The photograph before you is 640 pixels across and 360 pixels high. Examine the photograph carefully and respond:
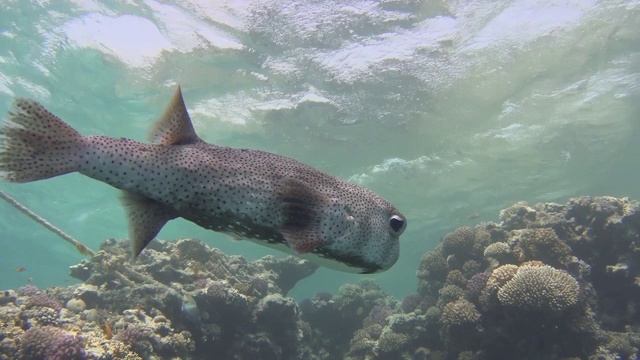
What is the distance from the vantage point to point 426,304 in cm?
1037

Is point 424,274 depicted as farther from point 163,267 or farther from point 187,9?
point 187,9

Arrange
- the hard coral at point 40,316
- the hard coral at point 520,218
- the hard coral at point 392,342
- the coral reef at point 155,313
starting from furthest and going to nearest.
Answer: the hard coral at point 520,218 < the hard coral at point 392,342 < the hard coral at point 40,316 < the coral reef at point 155,313

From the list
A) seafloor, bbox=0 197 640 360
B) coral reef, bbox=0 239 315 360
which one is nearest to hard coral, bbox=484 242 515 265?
seafloor, bbox=0 197 640 360

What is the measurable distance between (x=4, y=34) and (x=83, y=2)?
4369mm

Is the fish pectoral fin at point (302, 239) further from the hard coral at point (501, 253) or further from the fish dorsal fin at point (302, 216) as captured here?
the hard coral at point (501, 253)

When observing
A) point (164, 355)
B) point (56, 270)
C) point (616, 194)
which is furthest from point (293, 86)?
point (56, 270)

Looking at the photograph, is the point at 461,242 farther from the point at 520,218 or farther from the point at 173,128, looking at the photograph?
the point at 173,128

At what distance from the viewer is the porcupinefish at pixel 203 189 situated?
7.87 feet

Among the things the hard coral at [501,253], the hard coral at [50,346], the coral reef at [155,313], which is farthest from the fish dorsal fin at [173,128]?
the hard coral at [501,253]

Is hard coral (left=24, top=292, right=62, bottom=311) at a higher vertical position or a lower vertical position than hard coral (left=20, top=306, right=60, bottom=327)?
higher

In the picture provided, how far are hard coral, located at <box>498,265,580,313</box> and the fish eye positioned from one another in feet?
19.9

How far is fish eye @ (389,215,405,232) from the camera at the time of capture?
2.77 metres

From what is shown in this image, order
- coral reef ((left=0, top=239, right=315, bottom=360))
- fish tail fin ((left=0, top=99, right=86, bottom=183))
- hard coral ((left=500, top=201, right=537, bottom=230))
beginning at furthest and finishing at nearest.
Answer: hard coral ((left=500, top=201, right=537, bottom=230)) → coral reef ((left=0, top=239, right=315, bottom=360)) → fish tail fin ((left=0, top=99, right=86, bottom=183))

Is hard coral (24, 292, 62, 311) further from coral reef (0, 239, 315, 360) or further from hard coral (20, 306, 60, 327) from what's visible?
hard coral (20, 306, 60, 327)
